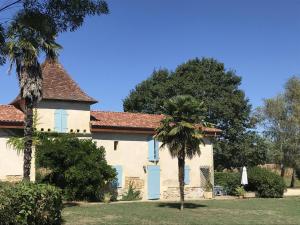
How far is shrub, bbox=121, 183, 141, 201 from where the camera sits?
102 feet

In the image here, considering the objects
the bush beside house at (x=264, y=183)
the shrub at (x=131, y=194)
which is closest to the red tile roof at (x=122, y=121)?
the shrub at (x=131, y=194)

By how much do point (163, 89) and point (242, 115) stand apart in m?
8.43

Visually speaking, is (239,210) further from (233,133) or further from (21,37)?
(233,133)

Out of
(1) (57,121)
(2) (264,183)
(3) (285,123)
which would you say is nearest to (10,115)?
(1) (57,121)

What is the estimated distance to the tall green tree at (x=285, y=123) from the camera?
50.8 meters

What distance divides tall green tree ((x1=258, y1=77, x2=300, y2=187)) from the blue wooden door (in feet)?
72.0

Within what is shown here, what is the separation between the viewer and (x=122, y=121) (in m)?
32.9

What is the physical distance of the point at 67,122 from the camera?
1186 inches

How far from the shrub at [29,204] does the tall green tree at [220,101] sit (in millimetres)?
33866

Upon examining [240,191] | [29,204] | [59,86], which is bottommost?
[240,191]

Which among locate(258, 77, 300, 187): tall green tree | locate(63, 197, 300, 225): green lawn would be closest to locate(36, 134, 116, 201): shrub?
locate(63, 197, 300, 225): green lawn

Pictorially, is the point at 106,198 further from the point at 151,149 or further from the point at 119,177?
the point at 151,149

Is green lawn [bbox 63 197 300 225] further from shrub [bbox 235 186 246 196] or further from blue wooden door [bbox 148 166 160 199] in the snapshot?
shrub [bbox 235 186 246 196]

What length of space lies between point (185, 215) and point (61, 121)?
11352 millimetres
